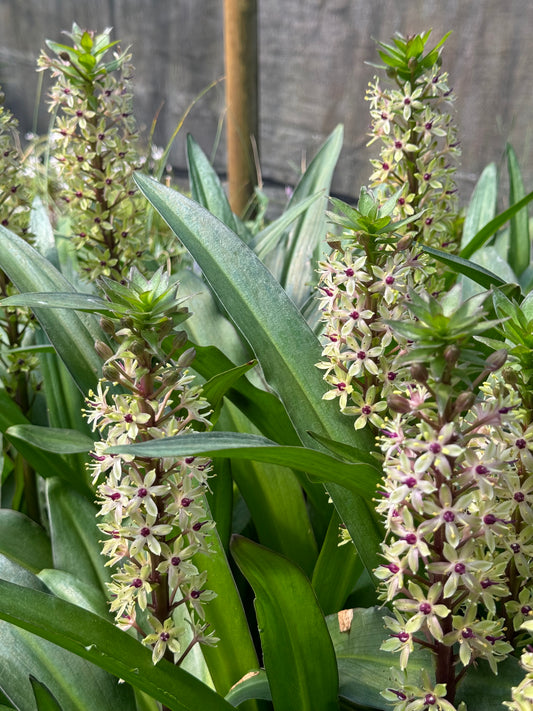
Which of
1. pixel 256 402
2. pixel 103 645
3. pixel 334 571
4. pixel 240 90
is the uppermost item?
pixel 240 90

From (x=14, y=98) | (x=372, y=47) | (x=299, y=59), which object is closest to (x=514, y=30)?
(x=372, y=47)

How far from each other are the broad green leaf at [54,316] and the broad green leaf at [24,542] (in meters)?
0.35

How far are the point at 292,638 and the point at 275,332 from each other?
0.50 metres

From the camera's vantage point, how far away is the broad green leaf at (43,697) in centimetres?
106

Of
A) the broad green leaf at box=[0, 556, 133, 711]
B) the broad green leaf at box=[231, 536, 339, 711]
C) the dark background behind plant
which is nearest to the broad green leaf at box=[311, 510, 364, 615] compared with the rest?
the broad green leaf at box=[231, 536, 339, 711]

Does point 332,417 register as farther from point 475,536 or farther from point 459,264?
point 475,536

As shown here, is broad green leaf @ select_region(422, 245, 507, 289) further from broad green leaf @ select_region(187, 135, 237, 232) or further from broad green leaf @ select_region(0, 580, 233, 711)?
broad green leaf @ select_region(187, 135, 237, 232)

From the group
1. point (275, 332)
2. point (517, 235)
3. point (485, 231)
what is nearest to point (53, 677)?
point (275, 332)

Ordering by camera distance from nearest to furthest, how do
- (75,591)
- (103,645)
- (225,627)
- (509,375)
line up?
1. (509,375)
2. (103,645)
3. (225,627)
4. (75,591)

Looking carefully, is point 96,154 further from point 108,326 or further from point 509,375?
point 509,375

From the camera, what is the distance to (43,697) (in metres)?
1.07

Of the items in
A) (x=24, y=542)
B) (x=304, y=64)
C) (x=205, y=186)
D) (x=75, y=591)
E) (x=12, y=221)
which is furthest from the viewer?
(x=304, y=64)

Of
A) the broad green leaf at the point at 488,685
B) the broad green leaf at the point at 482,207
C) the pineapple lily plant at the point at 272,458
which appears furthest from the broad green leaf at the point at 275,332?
the broad green leaf at the point at 482,207

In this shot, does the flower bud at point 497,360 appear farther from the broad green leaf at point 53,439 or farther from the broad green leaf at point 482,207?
the broad green leaf at point 482,207
